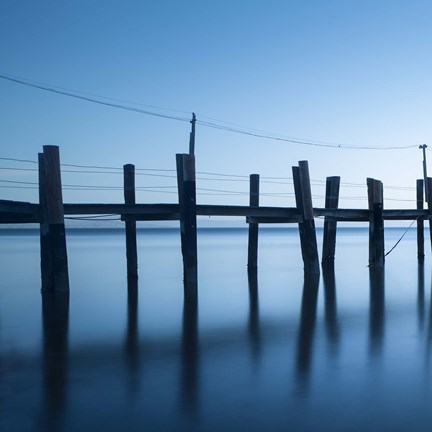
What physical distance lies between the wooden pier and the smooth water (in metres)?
0.88

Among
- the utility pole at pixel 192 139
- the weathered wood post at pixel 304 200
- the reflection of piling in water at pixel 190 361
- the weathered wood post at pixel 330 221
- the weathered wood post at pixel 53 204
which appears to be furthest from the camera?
the weathered wood post at pixel 330 221

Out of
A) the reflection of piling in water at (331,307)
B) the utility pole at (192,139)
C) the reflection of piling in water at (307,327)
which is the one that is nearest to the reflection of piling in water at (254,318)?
the reflection of piling in water at (307,327)

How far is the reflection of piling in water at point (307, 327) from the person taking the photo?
6367 millimetres

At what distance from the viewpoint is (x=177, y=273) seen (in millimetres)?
19875

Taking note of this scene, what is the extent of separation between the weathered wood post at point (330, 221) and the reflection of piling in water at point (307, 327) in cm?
215

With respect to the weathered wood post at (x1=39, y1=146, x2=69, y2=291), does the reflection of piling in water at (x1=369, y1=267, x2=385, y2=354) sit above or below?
below

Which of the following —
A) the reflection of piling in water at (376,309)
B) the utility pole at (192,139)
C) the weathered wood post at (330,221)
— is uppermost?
the utility pole at (192,139)

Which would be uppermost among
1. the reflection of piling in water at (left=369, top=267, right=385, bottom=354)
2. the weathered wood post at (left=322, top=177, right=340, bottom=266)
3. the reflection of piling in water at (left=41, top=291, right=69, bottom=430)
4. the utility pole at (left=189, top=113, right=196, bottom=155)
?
the utility pole at (left=189, top=113, right=196, bottom=155)

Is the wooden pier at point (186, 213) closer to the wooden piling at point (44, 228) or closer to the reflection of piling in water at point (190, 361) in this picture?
the wooden piling at point (44, 228)

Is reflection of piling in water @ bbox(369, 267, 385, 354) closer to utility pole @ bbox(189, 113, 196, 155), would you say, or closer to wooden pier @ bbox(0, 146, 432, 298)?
wooden pier @ bbox(0, 146, 432, 298)

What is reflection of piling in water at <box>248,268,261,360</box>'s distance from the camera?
7.45m

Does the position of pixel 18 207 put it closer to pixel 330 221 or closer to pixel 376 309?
pixel 376 309

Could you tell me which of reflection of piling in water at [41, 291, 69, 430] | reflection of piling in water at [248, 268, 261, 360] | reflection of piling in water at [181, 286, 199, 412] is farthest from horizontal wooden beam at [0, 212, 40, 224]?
reflection of piling in water at [248, 268, 261, 360]

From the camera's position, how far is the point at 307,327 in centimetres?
905
